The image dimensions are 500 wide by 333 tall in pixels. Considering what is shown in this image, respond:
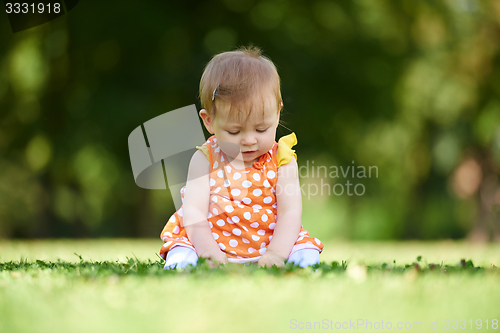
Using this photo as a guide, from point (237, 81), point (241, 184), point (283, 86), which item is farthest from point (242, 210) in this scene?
point (283, 86)

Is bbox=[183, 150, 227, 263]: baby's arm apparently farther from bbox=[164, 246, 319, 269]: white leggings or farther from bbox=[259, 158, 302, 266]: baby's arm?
bbox=[259, 158, 302, 266]: baby's arm

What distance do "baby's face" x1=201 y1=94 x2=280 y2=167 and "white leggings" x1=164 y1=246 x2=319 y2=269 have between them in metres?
0.71

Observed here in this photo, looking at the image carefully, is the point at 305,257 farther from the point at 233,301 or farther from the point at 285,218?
the point at 233,301

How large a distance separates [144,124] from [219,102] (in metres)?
7.98

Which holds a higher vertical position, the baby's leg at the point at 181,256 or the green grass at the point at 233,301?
the baby's leg at the point at 181,256

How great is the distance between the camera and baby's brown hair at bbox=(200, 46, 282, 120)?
3.16 m

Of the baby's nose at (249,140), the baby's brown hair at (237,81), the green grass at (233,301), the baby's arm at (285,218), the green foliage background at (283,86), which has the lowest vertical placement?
the green grass at (233,301)

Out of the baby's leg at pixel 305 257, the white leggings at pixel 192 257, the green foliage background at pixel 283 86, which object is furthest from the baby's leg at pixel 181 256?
the green foliage background at pixel 283 86

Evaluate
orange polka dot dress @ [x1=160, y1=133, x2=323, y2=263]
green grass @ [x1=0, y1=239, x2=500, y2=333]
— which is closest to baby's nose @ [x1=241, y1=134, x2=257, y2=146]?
orange polka dot dress @ [x1=160, y1=133, x2=323, y2=263]

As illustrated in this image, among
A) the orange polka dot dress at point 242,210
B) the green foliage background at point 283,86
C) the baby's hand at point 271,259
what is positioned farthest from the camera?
the green foliage background at point 283,86

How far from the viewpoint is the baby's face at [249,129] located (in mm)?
3188

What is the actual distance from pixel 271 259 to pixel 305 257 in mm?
257

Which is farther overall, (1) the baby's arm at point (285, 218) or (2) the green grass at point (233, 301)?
(1) the baby's arm at point (285, 218)

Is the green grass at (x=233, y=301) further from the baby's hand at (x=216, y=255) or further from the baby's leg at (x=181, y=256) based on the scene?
the baby's leg at (x=181, y=256)
